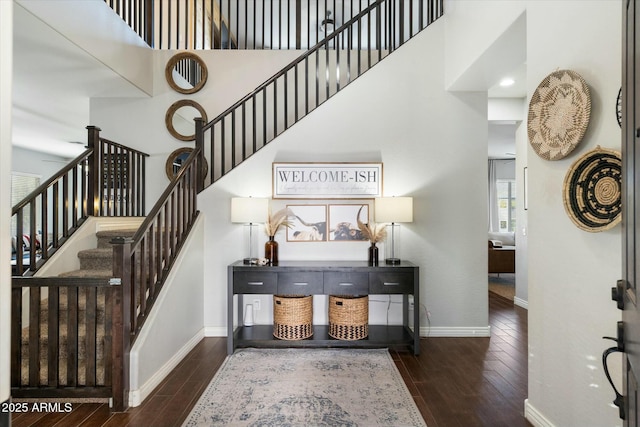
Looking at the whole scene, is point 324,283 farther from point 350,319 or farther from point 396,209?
point 396,209

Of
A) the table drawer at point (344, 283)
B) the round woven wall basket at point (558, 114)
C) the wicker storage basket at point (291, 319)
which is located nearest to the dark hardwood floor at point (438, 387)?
the wicker storage basket at point (291, 319)

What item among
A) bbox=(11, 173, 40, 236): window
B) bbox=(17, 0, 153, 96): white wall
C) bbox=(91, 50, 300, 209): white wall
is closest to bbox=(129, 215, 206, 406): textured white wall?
bbox=(91, 50, 300, 209): white wall

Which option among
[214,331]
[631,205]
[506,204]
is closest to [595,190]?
[631,205]

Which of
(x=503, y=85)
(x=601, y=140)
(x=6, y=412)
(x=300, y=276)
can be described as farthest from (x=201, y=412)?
(x=503, y=85)

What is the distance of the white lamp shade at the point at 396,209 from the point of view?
3.33 metres

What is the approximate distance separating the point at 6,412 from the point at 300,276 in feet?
7.91

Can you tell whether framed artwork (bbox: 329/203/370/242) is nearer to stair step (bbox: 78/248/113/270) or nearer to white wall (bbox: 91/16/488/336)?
white wall (bbox: 91/16/488/336)

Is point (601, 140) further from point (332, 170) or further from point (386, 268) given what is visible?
point (332, 170)

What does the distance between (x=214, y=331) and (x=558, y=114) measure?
347 cm

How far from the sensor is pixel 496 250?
7.03m

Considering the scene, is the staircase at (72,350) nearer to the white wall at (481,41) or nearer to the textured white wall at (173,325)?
the textured white wall at (173,325)

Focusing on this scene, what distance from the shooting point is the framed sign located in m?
3.58

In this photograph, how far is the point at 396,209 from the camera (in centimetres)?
333

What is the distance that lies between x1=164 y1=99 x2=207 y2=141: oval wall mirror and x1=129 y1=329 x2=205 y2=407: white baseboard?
254 centimetres
